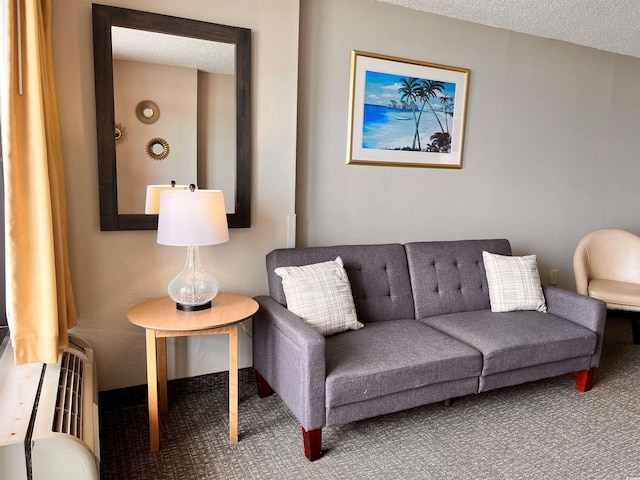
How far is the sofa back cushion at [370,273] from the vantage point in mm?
2570

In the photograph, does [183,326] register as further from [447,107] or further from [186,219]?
[447,107]

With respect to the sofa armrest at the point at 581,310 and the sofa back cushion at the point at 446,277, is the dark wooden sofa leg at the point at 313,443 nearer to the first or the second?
the sofa back cushion at the point at 446,277

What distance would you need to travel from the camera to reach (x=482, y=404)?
8.34 ft

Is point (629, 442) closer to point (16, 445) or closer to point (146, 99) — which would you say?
point (16, 445)

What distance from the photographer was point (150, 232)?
94.2 inches

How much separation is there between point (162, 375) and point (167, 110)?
4.59 feet

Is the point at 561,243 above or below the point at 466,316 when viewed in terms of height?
above

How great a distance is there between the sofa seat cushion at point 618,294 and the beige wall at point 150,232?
2.39 metres

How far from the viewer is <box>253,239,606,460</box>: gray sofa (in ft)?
6.60

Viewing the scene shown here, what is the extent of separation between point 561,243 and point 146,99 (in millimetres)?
3411

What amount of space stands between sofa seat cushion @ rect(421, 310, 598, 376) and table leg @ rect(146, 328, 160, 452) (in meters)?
1.54

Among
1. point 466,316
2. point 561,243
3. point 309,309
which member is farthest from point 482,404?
point 561,243

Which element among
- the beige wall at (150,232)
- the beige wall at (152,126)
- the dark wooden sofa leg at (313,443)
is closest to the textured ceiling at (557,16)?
the beige wall at (150,232)

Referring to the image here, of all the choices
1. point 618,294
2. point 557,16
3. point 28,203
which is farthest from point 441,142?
point 28,203
